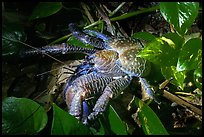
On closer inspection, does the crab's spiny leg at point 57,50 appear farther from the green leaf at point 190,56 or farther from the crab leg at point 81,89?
the green leaf at point 190,56

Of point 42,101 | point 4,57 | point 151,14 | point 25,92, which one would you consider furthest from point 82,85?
point 151,14

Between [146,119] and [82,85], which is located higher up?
[82,85]

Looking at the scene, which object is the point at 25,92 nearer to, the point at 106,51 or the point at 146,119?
the point at 106,51

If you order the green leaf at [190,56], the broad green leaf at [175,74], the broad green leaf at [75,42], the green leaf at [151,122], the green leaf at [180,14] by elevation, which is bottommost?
the green leaf at [151,122]

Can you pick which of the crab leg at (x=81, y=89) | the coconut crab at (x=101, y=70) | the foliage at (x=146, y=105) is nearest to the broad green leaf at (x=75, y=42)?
the coconut crab at (x=101, y=70)

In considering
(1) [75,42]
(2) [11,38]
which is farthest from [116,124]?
(2) [11,38]

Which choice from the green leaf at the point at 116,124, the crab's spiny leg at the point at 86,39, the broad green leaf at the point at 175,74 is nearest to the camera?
the green leaf at the point at 116,124

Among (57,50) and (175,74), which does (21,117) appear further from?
(175,74)
